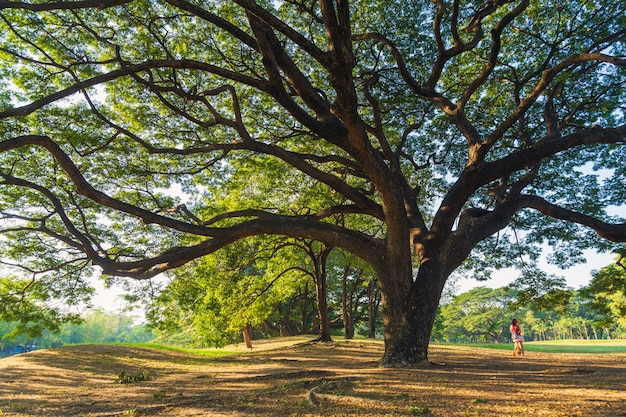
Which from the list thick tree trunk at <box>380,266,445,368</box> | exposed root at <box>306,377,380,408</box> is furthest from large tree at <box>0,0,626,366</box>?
exposed root at <box>306,377,380,408</box>

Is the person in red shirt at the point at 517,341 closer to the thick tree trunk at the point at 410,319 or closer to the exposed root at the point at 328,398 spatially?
the thick tree trunk at the point at 410,319

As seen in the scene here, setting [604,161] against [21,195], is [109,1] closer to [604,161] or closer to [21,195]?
[21,195]

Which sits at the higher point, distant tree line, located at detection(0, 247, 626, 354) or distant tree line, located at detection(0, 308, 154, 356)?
distant tree line, located at detection(0, 247, 626, 354)

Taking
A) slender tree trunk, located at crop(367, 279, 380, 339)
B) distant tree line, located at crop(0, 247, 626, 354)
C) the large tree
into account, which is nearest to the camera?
the large tree

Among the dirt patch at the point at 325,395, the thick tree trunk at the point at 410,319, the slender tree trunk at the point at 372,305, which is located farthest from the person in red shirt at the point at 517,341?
the slender tree trunk at the point at 372,305

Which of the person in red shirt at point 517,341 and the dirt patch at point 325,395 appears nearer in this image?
the dirt patch at point 325,395

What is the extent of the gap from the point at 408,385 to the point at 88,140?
31.2 ft

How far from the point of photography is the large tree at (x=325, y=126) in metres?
7.47

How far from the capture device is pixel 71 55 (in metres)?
8.73

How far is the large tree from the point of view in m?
7.47

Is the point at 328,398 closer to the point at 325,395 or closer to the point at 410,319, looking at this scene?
the point at 325,395

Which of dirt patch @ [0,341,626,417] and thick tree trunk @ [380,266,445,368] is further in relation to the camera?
thick tree trunk @ [380,266,445,368]

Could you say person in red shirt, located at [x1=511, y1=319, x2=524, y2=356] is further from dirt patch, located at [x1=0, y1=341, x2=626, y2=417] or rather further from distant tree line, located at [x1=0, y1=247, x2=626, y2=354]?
dirt patch, located at [x1=0, y1=341, x2=626, y2=417]

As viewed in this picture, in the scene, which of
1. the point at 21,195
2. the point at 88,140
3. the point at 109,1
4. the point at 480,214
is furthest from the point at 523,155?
the point at 21,195
